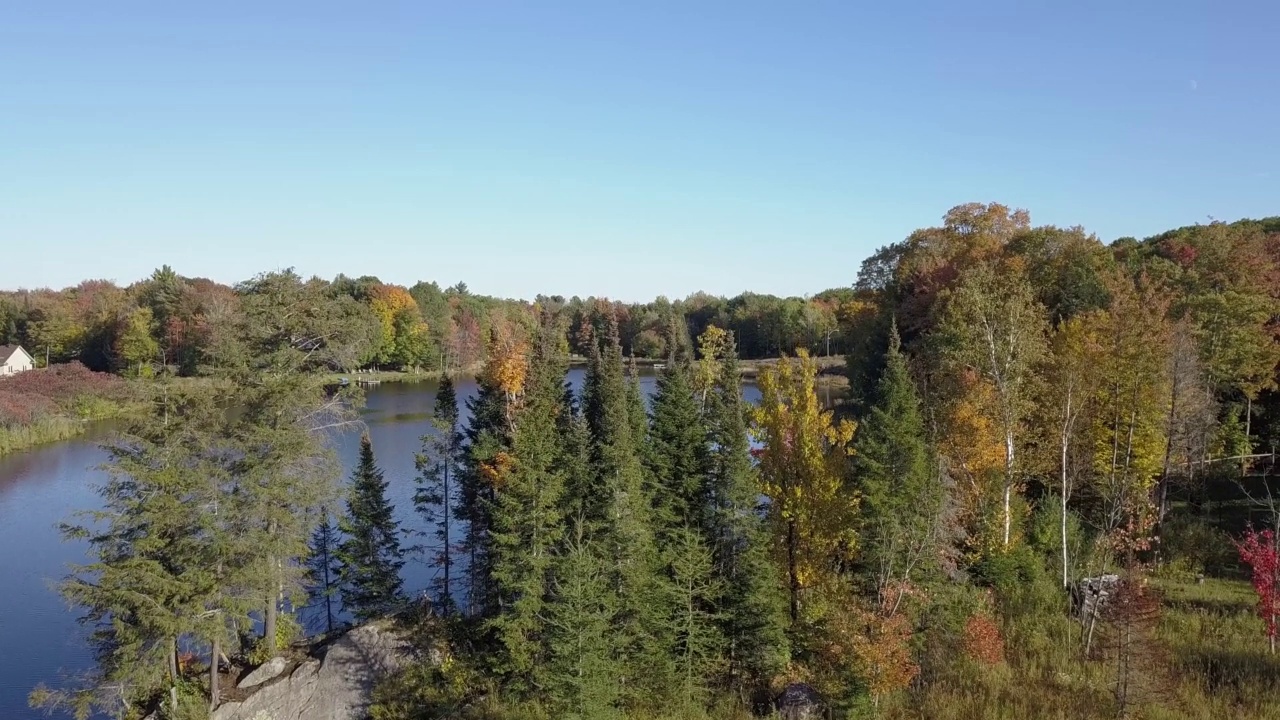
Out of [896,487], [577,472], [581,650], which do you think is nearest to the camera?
[581,650]

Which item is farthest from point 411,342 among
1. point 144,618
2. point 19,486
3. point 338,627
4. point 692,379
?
point 144,618

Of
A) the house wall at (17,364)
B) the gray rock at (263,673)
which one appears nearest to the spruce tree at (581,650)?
the gray rock at (263,673)

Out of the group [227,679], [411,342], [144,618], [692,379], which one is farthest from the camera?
[411,342]

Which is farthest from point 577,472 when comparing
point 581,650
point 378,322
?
point 378,322

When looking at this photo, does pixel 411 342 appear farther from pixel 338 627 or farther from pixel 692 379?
pixel 338 627

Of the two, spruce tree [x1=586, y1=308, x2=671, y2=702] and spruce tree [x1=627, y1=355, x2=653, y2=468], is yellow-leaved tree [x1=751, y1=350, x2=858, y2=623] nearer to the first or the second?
spruce tree [x1=627, y1=355, x2=653, y2=468]

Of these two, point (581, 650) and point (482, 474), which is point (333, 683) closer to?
point (482, 474)

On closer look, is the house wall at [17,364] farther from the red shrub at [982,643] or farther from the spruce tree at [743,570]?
the red shrub at [982,643]
